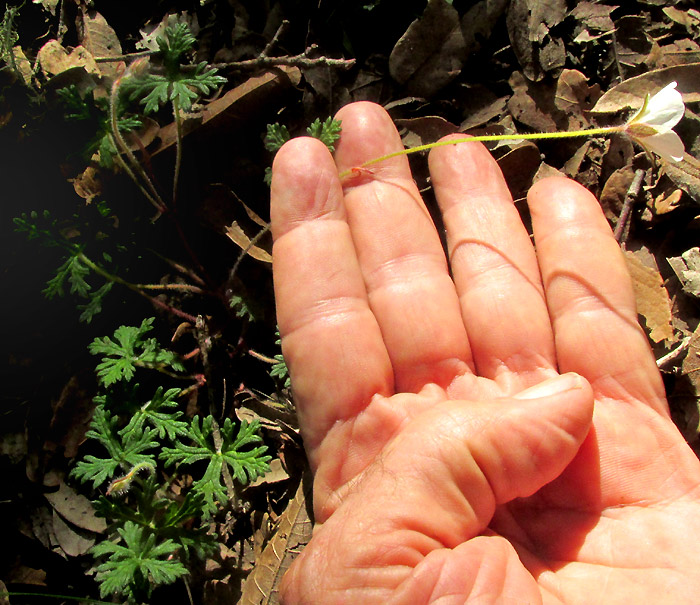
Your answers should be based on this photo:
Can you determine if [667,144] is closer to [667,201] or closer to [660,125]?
[660,125]

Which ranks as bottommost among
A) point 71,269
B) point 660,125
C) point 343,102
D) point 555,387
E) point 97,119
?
point 555,387

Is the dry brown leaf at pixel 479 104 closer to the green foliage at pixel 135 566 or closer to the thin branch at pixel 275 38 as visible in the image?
the thin branch at pixel 275 38

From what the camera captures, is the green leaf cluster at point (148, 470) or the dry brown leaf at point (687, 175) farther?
the dry brown leaf at point (687, 175)

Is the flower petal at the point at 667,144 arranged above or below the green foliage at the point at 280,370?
above

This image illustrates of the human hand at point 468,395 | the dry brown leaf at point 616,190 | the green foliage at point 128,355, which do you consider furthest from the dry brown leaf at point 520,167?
the green foliage at point 128,355

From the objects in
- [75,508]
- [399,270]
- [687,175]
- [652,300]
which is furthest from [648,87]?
[75,508]

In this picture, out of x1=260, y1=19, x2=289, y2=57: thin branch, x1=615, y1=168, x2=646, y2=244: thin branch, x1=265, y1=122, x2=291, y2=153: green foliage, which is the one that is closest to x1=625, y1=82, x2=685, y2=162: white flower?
x1=615, y1=168, x2=646, y2=244: thin branch
